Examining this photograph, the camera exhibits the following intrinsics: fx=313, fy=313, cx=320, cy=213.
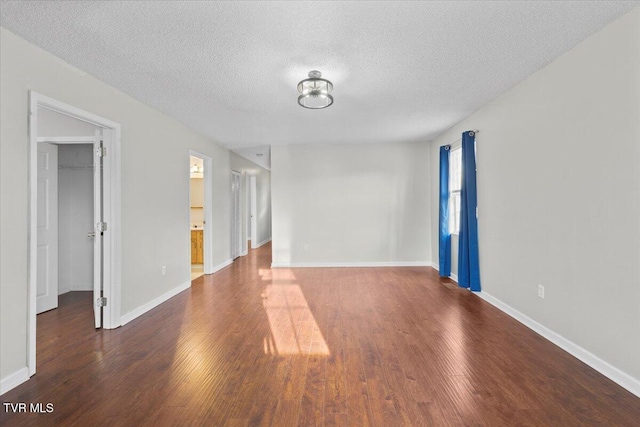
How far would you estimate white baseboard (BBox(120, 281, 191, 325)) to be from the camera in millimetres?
3346

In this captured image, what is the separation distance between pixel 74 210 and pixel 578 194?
595 cm

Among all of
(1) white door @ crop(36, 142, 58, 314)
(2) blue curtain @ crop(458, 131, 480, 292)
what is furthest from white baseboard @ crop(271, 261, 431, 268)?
(1) white door @ crop(36, 142, 58, 314)

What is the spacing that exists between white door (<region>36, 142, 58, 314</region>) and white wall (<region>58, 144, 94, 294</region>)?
650 mm

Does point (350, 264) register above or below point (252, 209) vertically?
below

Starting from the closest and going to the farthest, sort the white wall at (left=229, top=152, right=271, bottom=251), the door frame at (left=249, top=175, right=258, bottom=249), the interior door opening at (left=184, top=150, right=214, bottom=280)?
the interior door opening at (left=184, top=150, right=214, bottom=280), the white wall at (left=229, top=152, right=271, bottom=251), the door frame at (left=249, top=175, right=258, bottom=249)

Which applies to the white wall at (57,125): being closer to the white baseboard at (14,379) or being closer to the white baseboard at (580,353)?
the white baseboard at (14,379)

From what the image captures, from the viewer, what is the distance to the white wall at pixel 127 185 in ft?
7.04

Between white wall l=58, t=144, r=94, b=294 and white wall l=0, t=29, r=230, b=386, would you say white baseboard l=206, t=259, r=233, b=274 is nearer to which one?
white wall l=0, t=29, r=230, b=386

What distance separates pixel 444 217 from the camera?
5301 millimetres

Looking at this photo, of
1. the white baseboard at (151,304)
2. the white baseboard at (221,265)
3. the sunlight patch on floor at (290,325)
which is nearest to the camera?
the sunlight patch on floor at (290,325)

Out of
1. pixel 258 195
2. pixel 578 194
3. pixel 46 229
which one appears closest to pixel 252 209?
pixel 258 195

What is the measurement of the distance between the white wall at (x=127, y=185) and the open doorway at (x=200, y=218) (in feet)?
0.56

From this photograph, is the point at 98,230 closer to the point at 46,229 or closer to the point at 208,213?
the point at 46,229

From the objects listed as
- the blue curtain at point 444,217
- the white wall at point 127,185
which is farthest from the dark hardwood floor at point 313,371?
the blue curtain at point 444,217
